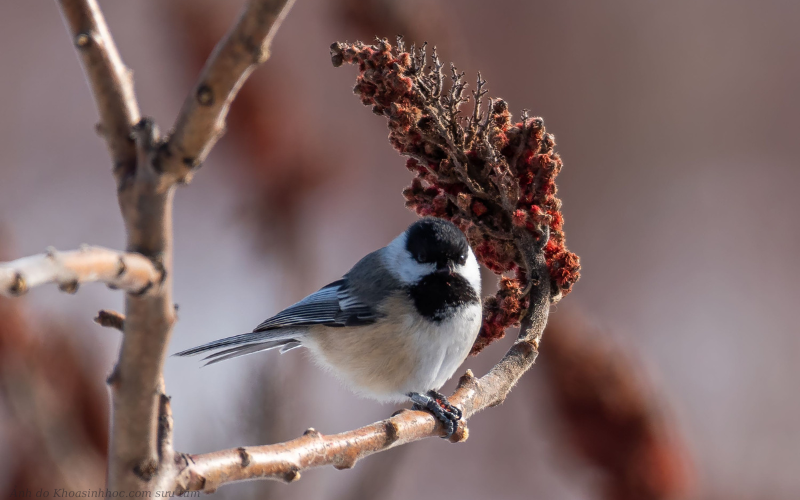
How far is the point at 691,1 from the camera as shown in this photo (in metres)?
3.37

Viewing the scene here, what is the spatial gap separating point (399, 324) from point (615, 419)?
63cm

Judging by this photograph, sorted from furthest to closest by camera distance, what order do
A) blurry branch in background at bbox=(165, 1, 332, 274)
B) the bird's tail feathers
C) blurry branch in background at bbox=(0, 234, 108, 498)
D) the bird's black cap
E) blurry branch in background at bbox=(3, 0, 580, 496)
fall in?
blurry branch in background at bbox=(165, 1, 332, 274)
the bird's black cap
the bird's tail feathers
blurry branch in background at bbox=(0, 234, 108, 498)
blurry branch in background at bbox=(3, 0, 580, 496)

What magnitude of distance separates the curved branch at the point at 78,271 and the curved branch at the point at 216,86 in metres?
0.08

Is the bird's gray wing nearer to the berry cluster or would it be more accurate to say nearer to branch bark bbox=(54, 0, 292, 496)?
the berry cluster

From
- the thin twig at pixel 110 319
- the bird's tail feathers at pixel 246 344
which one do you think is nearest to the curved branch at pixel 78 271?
the thin twig at pixel 110 319

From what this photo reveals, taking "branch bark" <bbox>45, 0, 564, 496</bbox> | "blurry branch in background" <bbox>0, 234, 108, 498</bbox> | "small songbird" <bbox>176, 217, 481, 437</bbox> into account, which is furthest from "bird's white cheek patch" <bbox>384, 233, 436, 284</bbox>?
"branch bark" <bbox>45, 0, 564, 496</bbox>

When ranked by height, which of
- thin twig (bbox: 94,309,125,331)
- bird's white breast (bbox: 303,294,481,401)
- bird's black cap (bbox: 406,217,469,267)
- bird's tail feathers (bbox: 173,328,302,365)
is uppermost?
bird's black cap (bbox: 406,217,469,267)

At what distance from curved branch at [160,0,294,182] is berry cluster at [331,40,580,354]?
63cm

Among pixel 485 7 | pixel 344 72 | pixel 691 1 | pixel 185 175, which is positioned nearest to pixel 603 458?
pixel 185 175

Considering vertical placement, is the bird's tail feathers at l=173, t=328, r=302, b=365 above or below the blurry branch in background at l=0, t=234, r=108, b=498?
above

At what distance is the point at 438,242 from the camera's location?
1561mm

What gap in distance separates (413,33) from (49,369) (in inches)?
47.7

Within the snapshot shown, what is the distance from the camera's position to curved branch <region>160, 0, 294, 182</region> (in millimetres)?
555

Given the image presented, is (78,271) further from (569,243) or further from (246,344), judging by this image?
(569,243)
